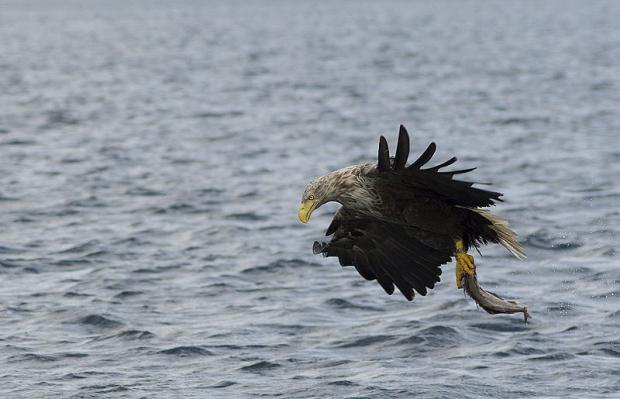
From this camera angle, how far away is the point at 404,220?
814 centimetres

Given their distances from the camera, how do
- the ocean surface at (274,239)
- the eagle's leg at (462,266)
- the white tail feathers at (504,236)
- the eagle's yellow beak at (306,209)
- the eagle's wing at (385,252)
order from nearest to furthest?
1. the eagle's yellow beak at (306,209)
2. the eagle's leg at (462,266)
3. the eagle's wing at (385,252)
4. the white tail feathers at (504,236)
5. the ocean surface at (274,239)

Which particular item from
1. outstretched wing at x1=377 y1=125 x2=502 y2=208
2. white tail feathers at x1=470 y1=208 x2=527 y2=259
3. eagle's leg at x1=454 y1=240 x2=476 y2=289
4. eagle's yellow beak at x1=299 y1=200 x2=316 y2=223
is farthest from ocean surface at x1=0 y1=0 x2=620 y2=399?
outstretched wing at x1=377 y1=125 x2=502 y2=208

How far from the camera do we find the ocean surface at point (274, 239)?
32.2 feet

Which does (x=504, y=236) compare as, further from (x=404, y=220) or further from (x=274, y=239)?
(x=274, y=239)

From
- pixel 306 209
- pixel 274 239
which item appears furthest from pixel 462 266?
pixel 274 239

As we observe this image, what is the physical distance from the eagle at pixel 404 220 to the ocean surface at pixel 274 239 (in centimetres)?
113

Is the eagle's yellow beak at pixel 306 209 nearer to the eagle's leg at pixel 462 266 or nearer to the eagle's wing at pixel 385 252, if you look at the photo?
the eagle's wing at pixel 385 252

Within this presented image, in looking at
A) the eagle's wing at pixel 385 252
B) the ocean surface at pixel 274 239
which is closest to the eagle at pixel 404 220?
the eagle's wing at pixel 385 252

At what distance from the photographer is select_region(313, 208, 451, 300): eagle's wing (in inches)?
325

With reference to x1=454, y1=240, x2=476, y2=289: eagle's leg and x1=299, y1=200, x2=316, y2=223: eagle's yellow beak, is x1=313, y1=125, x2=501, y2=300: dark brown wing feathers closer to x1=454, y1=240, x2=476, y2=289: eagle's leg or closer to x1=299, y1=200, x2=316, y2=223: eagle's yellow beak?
x1=454, y1=240, x2=476, y2=289: eagle's leg

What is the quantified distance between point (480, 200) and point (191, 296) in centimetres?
506

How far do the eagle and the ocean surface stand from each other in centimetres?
113

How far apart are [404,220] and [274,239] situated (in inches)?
265

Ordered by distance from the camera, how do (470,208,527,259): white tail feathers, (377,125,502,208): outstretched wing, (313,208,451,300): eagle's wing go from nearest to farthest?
Result: 1. (377,125,502,208): outstretched wing
2. (313,208,451,300): eagle's wing
3. (470,208,527,259): white tail feathers
